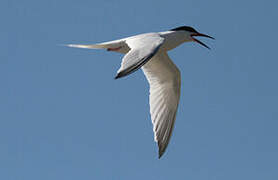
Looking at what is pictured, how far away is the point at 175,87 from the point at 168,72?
366 millimetres

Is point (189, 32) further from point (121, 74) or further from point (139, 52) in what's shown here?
point (121, 74)

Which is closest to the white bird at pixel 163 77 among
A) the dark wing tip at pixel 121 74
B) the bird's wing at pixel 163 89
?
the bird's wing at pixel 163 89

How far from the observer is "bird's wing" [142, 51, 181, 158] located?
497 inches

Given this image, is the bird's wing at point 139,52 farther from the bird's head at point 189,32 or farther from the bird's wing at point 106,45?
the bird's head at point 189,32

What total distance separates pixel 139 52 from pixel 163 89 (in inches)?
143

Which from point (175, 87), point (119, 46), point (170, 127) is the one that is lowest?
point (170, 127)

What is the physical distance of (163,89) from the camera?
13156 mm

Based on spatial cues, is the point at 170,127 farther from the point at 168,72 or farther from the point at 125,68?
the point at 125,68

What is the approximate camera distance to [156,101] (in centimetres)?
1297

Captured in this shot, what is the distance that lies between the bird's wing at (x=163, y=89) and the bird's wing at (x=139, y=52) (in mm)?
1783

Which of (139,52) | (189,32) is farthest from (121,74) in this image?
(189,32)

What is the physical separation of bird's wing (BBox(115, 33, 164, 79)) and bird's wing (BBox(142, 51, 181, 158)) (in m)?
1.78

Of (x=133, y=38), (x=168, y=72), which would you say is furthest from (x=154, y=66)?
(x=133, y=38)

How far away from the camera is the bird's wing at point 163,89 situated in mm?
12625
